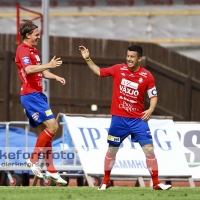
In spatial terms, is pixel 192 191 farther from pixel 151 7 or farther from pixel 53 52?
pixel 151 7

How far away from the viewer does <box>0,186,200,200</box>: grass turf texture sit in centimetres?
1137

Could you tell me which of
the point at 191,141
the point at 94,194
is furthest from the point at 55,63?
the point at 191,141

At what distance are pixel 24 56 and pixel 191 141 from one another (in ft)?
15.4

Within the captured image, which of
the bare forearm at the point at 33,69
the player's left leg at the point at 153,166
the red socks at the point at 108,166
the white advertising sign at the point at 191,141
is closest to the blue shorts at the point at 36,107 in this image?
the bare forearm at the point at 33,69

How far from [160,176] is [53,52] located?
740 cm

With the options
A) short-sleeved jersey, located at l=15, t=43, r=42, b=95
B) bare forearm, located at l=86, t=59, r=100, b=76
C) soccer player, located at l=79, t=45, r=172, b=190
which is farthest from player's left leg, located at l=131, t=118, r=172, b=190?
short-sleeved jersey, located at l=15, t=43, r=42, b=95

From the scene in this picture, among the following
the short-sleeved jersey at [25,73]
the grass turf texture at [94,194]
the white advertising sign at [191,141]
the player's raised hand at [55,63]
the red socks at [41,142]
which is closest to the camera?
the grass turf texture at [94,194]

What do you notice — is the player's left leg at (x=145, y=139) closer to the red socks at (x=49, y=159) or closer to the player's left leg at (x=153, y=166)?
the player's left leg at (x=153, y=166)

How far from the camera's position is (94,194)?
1194 cm

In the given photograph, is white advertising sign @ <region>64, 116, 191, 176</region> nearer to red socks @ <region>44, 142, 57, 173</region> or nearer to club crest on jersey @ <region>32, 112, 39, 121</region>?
red socks @ <region>44, 142, 57, 173</region>

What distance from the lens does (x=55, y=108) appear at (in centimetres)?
2234

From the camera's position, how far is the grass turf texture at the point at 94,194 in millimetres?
11372

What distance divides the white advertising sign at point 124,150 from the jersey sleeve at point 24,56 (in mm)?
3060

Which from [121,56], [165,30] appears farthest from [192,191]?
→ [165,30]
